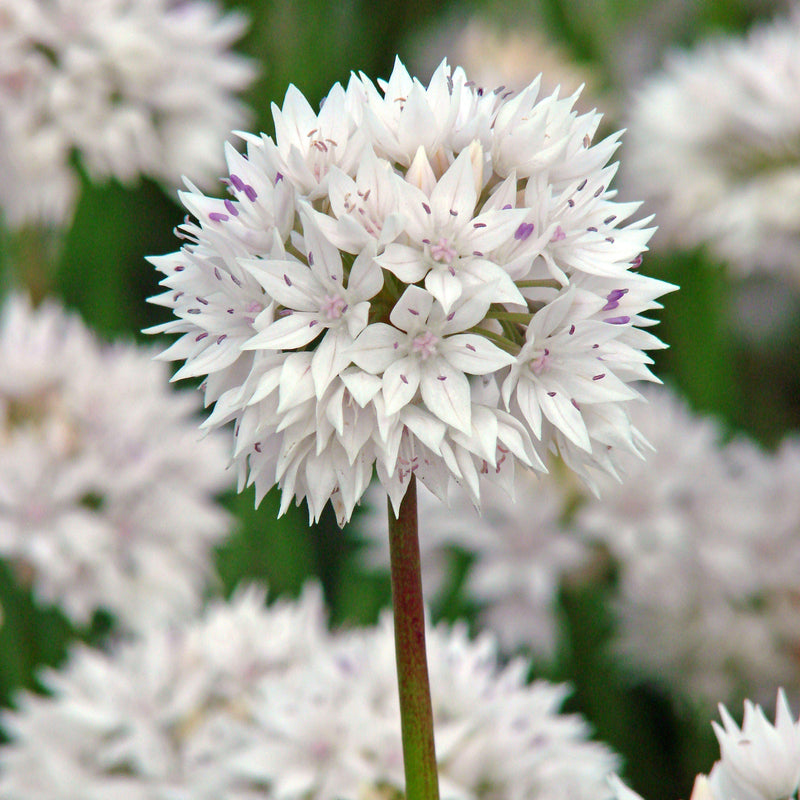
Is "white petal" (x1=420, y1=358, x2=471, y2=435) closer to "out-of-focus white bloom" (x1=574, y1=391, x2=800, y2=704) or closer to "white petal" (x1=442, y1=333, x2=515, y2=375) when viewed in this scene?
"white petal" (x1=442, y1=333, x2=515, y2=375)

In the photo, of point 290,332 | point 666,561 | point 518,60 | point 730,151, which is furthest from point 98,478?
point 518,60

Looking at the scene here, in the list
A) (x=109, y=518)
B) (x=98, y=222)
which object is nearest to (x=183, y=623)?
(x=109, y=518)

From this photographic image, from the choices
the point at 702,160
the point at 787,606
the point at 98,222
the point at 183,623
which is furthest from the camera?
the point at 98,222

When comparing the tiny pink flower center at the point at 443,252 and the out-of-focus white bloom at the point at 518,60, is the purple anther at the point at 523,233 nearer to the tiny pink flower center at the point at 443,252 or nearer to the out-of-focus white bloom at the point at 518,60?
the tiny pink flower center at the point at 443,252

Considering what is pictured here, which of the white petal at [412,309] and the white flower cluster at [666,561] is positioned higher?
the white flower cluster at [666,561]

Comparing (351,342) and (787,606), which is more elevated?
(787,606)

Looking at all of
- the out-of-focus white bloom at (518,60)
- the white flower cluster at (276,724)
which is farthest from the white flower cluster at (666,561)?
the out-of-focus white bloom at (518,60)

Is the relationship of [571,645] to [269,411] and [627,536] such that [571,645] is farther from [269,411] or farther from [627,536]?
[269,411]
